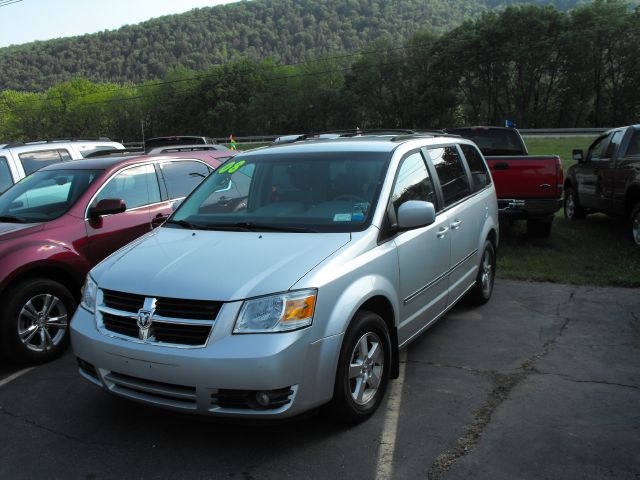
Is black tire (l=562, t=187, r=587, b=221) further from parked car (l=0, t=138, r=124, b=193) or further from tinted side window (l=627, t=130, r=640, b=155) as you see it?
parked car (l=0, t=138, r=124, b=193)

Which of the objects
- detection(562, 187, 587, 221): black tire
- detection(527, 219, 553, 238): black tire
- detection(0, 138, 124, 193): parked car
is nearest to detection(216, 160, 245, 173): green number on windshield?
detection(0, 138, 124, 193): parked car

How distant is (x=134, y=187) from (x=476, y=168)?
369cm

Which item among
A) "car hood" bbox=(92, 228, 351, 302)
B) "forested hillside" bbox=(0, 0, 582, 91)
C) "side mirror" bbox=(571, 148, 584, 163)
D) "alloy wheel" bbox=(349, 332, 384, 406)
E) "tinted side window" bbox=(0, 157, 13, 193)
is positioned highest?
"forested hillside" bbox=(0, 0, 582, 91)

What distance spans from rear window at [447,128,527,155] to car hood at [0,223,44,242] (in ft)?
25.3

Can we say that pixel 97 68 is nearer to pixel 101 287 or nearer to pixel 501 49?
pixel 501 49

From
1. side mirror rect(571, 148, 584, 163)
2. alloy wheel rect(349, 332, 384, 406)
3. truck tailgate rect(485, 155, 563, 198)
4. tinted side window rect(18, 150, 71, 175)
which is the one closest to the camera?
alloy wheel rect(349, 332, 384, 406)

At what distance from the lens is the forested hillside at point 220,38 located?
12888cm

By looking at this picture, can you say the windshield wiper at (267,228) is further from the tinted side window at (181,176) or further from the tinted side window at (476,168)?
the tinted side window at (476,168)

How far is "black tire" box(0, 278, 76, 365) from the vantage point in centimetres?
458

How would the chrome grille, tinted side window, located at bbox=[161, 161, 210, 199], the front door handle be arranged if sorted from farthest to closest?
tinted side window, located at bbox=[161, 161, 210, 199], the front door handle, the chrome grille

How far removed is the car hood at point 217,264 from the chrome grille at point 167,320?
0.05 meters

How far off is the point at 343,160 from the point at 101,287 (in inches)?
78.6

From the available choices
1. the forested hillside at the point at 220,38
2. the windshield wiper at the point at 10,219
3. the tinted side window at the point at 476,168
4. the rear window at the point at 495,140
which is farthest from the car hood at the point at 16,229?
the forested hillside at the point at 220,38

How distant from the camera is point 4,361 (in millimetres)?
4902
